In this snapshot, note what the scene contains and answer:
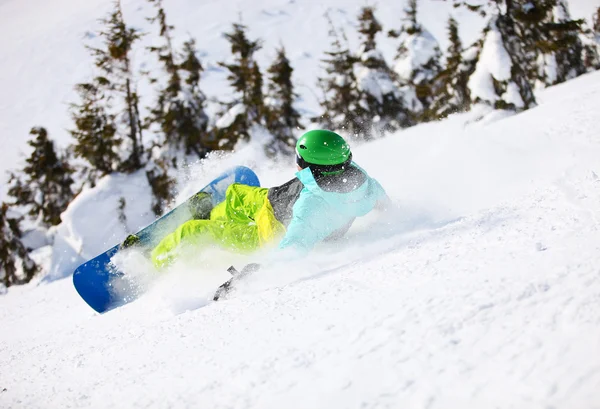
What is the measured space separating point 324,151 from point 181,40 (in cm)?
9205

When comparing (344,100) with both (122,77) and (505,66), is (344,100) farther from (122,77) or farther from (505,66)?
(122,77)

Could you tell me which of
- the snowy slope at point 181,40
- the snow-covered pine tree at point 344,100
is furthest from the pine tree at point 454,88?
the snowy slope at point 181,40

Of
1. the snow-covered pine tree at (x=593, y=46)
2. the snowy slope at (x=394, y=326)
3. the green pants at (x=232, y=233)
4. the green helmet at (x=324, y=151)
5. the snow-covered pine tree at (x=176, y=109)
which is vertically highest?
the snow-covered pine tree at (x=176, y=109)

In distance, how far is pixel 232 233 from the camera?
4.22 metres

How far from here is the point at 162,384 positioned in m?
2.11

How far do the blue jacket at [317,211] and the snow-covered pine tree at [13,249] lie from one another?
18.1 m

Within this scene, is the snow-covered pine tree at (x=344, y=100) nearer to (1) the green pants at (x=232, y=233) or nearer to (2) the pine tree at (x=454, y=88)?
(2) the pine tree at (x=454, y=88)

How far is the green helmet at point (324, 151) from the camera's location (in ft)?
12.5

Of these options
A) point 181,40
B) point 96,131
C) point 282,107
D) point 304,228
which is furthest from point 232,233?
point 181,40

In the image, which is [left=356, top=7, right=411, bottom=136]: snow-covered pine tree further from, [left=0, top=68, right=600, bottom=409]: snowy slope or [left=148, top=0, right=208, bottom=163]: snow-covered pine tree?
[left=0, top=68, right=600, bottom=409]: snowy slope

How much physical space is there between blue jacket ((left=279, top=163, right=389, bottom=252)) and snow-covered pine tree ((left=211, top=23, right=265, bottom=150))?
→ 15410 millimetres

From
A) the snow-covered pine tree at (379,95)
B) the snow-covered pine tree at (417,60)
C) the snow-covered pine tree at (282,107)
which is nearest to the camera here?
the snow-covered pine tree at (282,107)

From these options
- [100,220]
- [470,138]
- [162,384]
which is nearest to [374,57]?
[100,220]

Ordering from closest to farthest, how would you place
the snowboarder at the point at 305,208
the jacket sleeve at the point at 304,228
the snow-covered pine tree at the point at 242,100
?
the jacket sleeve at the point at 304,228
the snowboarder at the point at 305,208
the snow-covered pine tree at the point at 242,100
